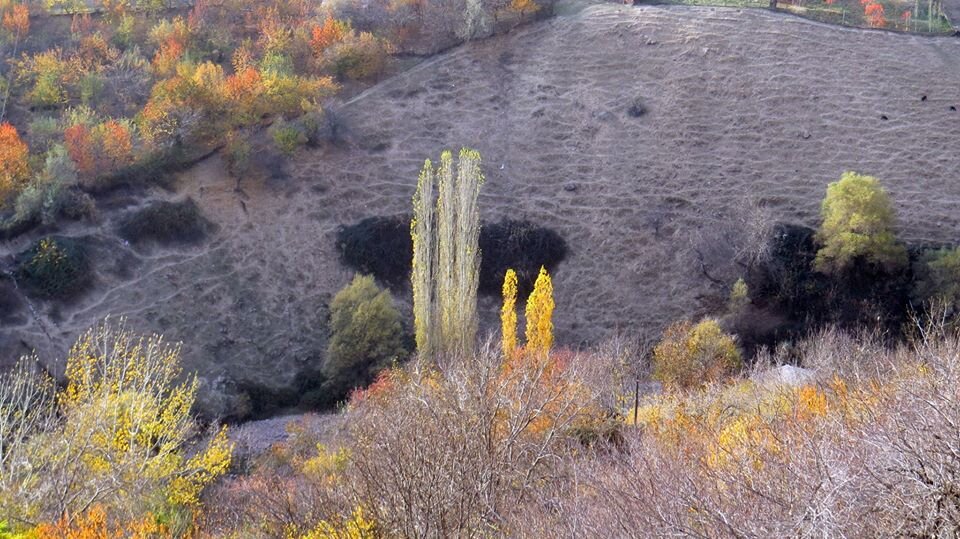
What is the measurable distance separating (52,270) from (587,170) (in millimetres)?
18837

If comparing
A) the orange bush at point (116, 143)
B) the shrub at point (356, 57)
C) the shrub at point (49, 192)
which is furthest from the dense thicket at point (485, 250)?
the shrub at point (49, 192)

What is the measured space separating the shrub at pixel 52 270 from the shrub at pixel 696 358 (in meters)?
18.0

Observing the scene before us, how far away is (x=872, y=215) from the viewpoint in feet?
99.8

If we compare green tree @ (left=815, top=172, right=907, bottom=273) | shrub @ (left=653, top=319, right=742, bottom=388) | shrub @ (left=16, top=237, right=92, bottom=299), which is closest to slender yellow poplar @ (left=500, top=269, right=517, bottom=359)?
shrub @ (left=653, top=319, right=742, bottom=388)

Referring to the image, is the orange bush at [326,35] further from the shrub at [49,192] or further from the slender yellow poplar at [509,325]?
the slender yellow poplar at [509,325]

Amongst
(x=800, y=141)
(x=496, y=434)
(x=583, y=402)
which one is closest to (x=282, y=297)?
(x=583, y=402)

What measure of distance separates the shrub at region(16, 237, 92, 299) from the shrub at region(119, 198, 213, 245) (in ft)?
6.62

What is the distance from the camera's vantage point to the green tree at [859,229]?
30375mm

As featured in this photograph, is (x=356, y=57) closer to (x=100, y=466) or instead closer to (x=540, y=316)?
(x=540, y=316)

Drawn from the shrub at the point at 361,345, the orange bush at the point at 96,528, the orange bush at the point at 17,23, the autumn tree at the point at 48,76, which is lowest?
the shrub at the point at 361,345

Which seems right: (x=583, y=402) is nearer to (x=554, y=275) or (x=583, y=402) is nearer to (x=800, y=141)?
(x=554, y=275)

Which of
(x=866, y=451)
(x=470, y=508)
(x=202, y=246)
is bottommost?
A: (x=202, y=246)

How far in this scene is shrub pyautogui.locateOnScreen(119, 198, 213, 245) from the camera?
32844 mm

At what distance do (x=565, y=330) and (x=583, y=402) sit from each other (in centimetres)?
1216
